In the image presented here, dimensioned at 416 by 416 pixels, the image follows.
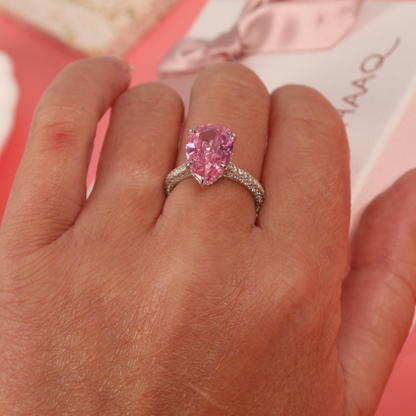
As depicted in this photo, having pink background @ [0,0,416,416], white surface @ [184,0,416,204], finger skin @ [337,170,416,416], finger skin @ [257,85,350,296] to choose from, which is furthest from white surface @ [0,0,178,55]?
finger skin @ [337,170,416,416]

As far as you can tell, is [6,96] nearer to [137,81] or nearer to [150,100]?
[137,81]

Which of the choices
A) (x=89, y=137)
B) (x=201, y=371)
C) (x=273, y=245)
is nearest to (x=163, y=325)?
(x=201, y=371)

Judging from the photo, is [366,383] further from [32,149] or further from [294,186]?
[32,149]

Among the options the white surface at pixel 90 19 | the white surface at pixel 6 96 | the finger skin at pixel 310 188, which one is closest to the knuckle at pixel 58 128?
the finger skin at pixel 310 188

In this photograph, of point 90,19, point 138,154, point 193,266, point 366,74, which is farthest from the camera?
point 90,19

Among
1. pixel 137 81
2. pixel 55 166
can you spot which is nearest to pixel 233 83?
pixel 55 166

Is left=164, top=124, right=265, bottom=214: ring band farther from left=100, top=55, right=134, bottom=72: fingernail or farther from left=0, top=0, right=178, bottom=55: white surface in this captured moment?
left=0, top=0, right=178, bottom=55: white surface

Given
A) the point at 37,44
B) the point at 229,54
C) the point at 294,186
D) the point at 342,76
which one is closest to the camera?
the point at 294,186
